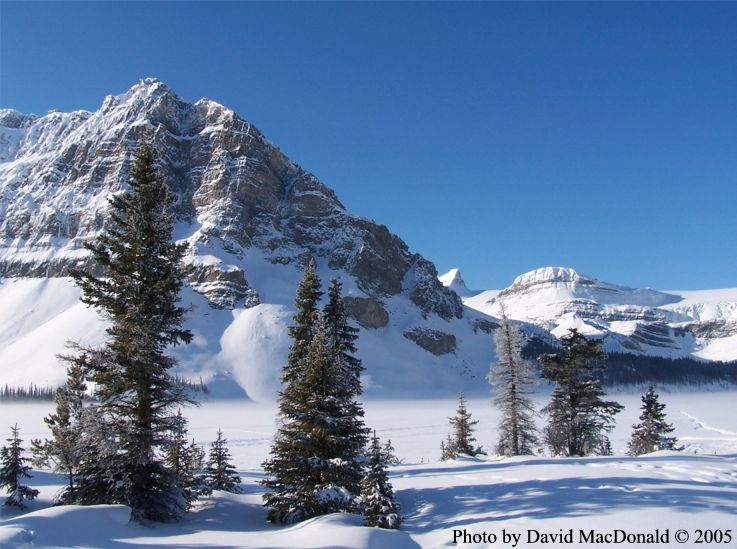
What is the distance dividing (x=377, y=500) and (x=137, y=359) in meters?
8.24

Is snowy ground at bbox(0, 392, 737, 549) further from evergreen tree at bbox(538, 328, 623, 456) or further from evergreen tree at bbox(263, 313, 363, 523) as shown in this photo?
evergreen tree at bbox(538, 328, 623, 456)

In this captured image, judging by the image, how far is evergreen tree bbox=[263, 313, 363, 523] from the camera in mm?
16234

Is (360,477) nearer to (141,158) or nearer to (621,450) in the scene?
(141,158)

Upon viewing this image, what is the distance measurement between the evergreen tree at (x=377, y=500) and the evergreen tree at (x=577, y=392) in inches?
753

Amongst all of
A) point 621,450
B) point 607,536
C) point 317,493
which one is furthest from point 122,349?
point 621,450

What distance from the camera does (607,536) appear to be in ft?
34.3

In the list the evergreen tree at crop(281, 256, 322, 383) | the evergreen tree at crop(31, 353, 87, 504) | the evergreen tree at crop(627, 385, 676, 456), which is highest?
the evergreen tree at crop(281, 256, 322, 383)

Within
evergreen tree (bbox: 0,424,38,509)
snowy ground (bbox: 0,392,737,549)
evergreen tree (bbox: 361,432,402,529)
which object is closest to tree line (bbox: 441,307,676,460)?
snowy ground (bbox: 0,392,737,549)

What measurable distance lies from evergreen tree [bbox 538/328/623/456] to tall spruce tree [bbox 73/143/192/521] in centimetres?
2346

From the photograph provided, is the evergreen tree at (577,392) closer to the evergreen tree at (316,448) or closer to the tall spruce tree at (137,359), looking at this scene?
the evergreen tree at (316,448)

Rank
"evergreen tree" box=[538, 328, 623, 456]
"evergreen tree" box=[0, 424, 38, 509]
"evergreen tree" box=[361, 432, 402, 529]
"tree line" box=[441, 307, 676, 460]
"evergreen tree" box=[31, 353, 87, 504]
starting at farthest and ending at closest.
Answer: "tree line" box=[441, 307, 676, 460]
"evergreen tree" box=[538, 328, 623, 456]
"evergreen tree" box=[0, 424, 38, 509]
"evergreen tree" box=[31, 353, 87, 504]
"evergreen tree" box=[361, 432, 402, 529]

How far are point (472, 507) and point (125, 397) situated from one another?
35.9 ft

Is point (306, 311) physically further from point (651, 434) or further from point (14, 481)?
point (651, 434)

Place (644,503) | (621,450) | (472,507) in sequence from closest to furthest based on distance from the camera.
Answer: (644,503) < (472,507) < (621,450)
